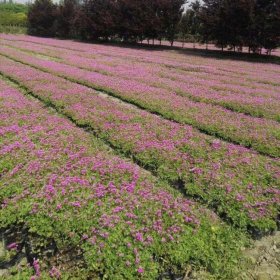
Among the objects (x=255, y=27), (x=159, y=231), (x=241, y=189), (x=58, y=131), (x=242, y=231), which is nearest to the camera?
(x=159, y=231)

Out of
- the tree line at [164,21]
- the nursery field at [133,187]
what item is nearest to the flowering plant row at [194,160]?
the nursery field at [133,187]

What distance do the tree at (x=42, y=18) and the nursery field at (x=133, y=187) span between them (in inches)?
2992

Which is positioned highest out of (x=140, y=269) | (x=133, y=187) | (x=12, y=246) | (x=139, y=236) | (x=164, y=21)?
(x=164, y=21)

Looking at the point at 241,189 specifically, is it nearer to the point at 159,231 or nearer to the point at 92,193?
the point at 159,231

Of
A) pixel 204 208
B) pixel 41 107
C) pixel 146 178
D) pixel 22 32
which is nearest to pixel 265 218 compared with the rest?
pixel 204 208

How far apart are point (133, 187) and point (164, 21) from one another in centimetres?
5433

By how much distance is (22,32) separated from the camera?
87.5 meters

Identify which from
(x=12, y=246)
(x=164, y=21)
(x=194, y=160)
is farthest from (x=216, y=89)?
(x=164, y=21)

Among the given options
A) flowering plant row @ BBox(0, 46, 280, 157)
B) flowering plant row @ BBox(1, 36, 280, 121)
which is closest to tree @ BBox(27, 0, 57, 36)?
flowering plant row @ BBox(1, 36, 280, 121)

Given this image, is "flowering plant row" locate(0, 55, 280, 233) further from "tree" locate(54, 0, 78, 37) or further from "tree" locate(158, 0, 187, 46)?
"tree" locate(54, 0, 78, 37)

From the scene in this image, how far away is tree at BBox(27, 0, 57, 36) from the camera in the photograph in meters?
80.6

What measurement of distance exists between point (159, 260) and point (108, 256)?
3.25 ft

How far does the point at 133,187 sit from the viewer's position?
716 cm

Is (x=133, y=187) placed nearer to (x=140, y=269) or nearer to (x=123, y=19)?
(x=140, y=269)
